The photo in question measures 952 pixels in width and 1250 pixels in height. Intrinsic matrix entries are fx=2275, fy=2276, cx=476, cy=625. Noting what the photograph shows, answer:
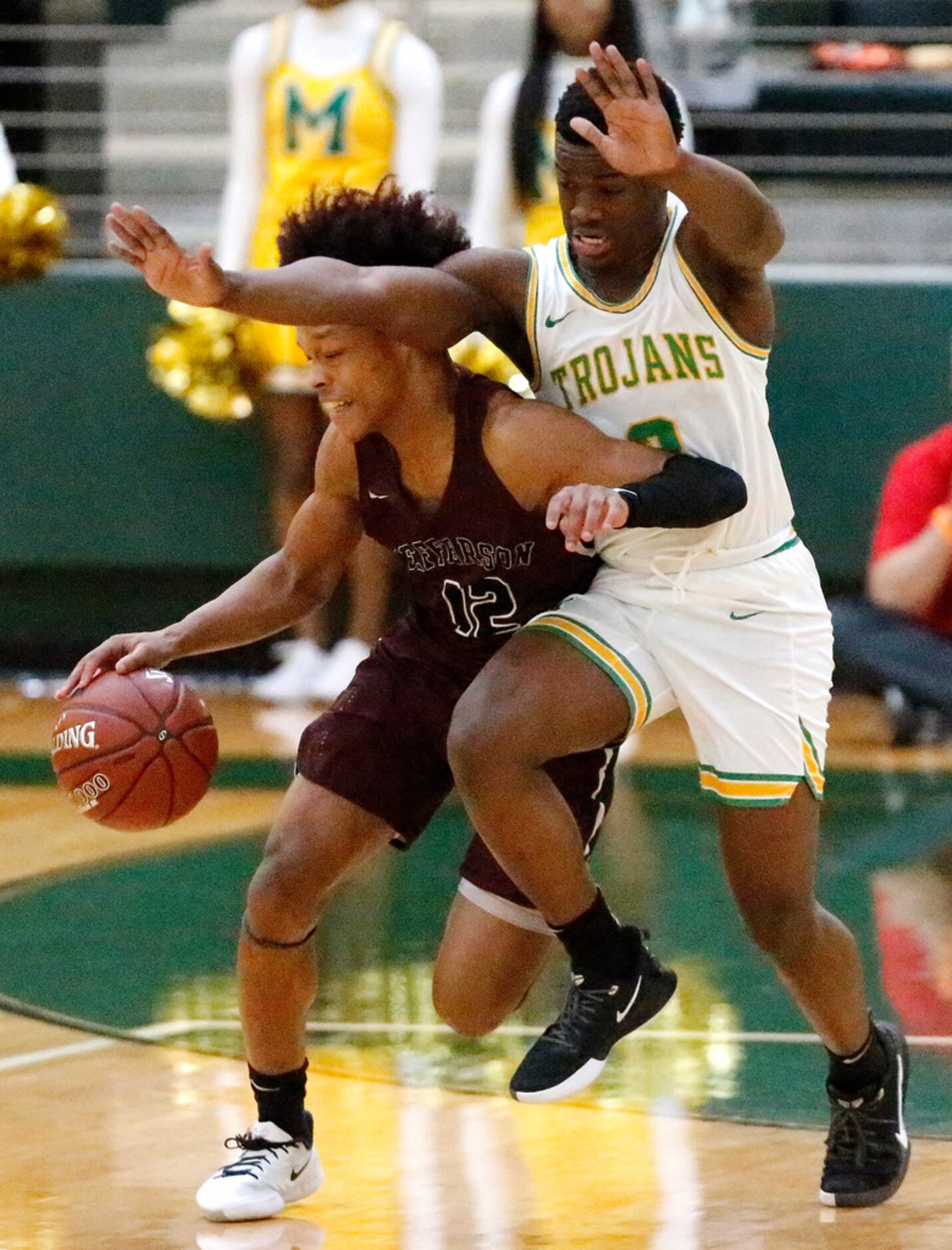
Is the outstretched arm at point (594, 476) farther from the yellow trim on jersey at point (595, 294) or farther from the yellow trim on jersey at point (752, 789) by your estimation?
the yellow trim on jersey at point (752, 789)

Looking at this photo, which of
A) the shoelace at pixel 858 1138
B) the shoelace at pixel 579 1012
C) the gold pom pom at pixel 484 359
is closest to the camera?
the shoelace at pixel 579 1012

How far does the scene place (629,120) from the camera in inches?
134

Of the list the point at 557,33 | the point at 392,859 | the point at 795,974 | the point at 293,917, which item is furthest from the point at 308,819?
the point at 557,33

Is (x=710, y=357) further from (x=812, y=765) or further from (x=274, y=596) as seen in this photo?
(x=274, y=596)

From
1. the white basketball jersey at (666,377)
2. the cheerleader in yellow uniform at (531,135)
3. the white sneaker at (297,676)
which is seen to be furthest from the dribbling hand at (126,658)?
the white sneaker at (297,676)

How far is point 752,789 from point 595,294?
0.86 metres

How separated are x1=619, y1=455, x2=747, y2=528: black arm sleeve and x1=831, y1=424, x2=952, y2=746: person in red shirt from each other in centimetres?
348

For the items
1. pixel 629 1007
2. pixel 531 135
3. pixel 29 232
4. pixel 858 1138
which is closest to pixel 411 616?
pixel 629 1007

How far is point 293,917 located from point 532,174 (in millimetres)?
4764

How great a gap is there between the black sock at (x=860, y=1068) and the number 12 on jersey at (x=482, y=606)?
945mm

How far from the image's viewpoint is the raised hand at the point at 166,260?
3330 millimetres

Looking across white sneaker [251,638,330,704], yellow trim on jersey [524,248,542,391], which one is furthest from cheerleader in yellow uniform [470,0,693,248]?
yellow trim on jersey [524,248,542,391]

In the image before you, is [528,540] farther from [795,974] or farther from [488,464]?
[795,974]

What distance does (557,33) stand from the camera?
305 inches
